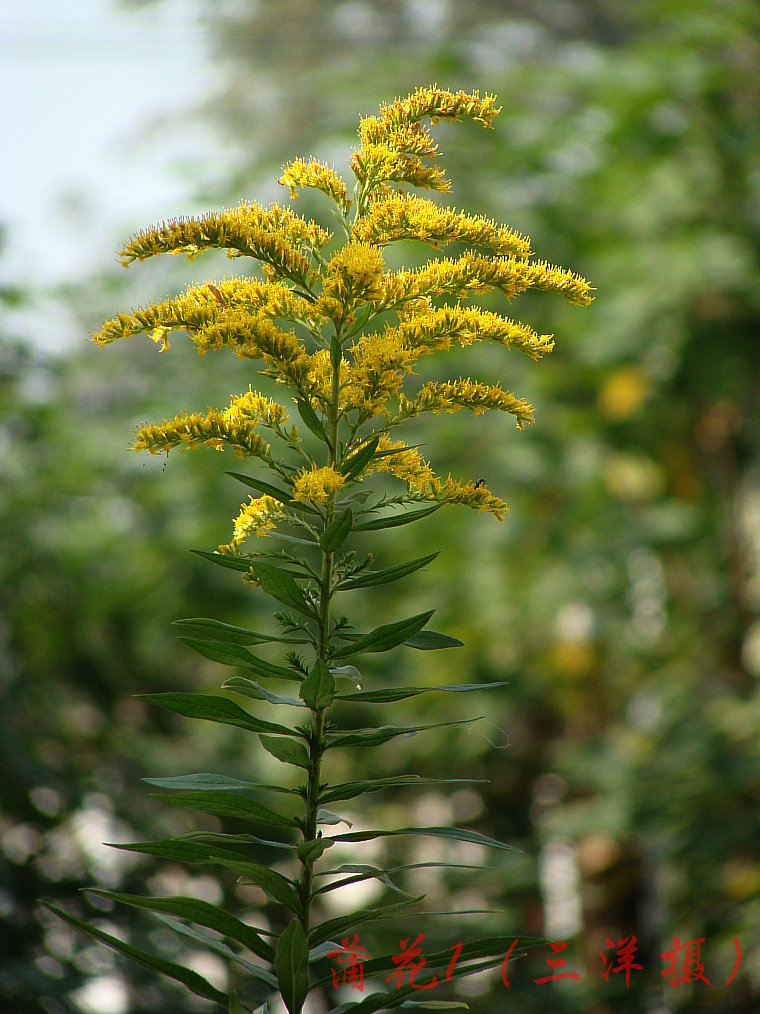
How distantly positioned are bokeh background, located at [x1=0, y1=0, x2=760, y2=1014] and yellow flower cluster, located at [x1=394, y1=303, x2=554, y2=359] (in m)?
2.45

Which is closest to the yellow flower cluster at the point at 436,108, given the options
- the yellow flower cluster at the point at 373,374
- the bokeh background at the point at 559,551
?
the yellow flower cluster at the point at 373,374

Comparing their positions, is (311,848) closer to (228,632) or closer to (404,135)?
(228,632)

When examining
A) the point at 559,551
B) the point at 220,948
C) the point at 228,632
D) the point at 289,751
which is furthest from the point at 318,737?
the point at 559,551

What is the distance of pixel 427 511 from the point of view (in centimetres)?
99

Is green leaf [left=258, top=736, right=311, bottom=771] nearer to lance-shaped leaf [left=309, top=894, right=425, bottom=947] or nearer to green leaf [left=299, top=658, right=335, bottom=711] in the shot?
green leaf [left=299, top=658, right=335, bottom=711]

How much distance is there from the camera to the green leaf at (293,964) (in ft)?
3.08

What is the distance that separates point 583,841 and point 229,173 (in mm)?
4050

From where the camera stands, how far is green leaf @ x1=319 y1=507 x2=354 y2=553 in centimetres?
97

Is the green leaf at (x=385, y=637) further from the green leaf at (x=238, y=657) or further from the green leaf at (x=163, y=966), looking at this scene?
the green leaf at (x=163, y=966)

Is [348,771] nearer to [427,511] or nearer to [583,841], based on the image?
[583,841]

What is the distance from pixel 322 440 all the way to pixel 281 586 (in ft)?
0.60

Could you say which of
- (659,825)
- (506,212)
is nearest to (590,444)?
(506,212)

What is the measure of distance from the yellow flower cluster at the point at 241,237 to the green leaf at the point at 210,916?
663 millimetres

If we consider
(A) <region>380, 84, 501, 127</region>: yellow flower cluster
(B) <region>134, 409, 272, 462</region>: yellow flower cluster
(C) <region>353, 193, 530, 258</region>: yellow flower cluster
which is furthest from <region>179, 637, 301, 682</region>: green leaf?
(A) <region>380, 84, 501, 127</region>: yellow flower cluster
